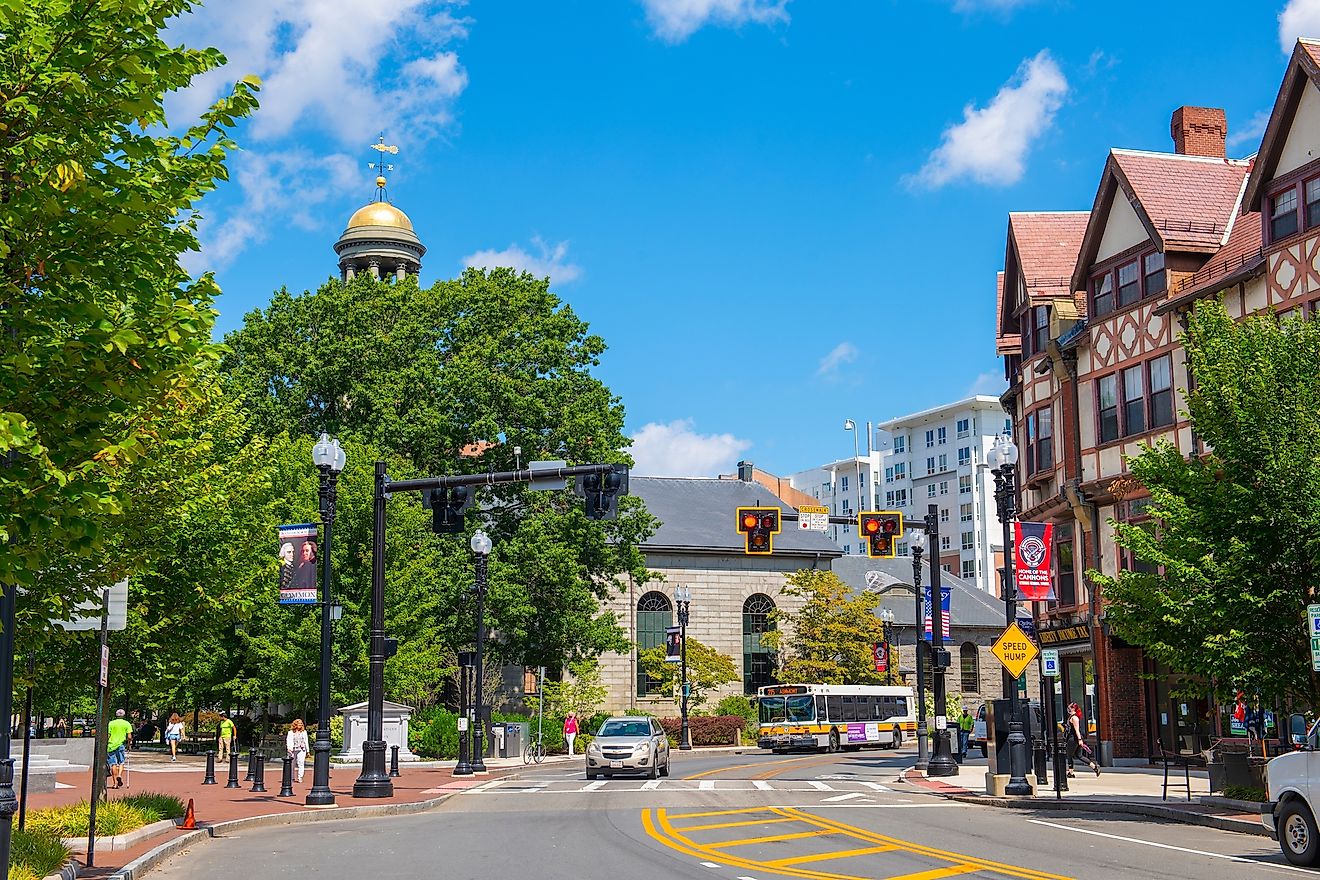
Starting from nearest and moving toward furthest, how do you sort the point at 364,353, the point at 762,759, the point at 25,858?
1. the point at 25,858
2. the point at 762,759
3. the point at 364,353

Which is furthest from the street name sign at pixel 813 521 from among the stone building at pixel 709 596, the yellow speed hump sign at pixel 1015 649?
the stone building at pixel 709 596

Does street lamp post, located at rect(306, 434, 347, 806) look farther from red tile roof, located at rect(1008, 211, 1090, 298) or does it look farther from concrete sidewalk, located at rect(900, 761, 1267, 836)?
red tile roof, located at rect(1008, 211, 1090, 298)

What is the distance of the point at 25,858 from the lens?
45.7 feet

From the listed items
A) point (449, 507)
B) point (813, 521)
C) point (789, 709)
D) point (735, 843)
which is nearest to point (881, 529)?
point (813, 521)

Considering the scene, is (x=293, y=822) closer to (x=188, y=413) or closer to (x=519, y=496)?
Result: (x=188, y=413)

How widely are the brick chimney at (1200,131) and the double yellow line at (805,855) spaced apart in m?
27.3

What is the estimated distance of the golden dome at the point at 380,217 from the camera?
73.1 m

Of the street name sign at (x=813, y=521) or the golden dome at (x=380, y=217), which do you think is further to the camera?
the golden dome at (x=380, y=217)

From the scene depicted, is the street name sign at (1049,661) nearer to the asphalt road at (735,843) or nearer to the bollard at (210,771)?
the asphalt road at (735,843)

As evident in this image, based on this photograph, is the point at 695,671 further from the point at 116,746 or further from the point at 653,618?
the point at 116,746

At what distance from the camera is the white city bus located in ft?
192

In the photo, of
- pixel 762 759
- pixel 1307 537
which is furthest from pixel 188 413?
pixel 762 759

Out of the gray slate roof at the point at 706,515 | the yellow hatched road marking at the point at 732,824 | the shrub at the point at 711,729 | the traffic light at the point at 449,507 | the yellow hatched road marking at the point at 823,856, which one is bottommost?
the shrub at the point at 711,729

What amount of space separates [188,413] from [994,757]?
17.4 m
